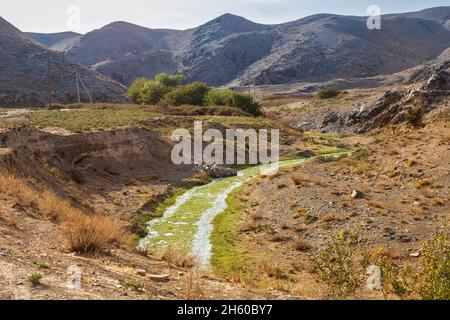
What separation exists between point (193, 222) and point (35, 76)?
306 ft

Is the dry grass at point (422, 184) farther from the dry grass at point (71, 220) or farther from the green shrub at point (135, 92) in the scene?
the green shrub at point (135, 92)

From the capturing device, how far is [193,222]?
29438mm

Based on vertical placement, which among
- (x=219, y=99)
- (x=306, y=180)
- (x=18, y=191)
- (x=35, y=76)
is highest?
(x=35, y=76)

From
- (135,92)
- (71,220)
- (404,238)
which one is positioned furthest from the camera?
(135,92)

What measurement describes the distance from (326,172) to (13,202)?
24.8m

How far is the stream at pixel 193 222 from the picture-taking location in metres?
24.4

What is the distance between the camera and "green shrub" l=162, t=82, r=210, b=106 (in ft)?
311

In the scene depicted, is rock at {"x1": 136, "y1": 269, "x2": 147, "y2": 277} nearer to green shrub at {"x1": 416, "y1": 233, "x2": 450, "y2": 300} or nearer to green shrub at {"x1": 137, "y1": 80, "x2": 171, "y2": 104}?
green shrub at {"x1": 416, "y1": 233, "x2": 450, "y2": 300}

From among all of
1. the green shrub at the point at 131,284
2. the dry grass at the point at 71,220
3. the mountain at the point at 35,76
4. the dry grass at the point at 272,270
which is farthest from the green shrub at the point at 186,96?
the green shrub at the point at 131,284

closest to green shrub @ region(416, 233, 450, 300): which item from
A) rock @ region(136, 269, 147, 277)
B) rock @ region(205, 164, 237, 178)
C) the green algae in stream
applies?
rock @ region(136, 269, 147, 277)

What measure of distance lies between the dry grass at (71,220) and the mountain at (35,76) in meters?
77.7

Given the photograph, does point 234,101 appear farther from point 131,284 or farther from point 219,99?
point 131,284

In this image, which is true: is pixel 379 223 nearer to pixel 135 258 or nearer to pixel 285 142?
pixel 135 258

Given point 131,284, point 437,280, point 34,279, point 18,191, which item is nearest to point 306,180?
point 18,191
